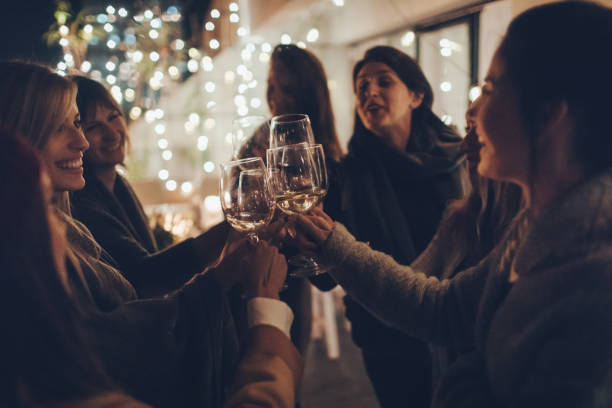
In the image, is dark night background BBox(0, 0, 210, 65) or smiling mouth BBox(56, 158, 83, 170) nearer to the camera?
smiling mouth BBox(56, 158, 83, 170)

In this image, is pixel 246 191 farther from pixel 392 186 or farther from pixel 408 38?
pixel 408 38

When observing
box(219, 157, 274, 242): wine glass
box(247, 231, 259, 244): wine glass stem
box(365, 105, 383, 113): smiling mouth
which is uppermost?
box(365, 105, 383, 113): smiling mouth

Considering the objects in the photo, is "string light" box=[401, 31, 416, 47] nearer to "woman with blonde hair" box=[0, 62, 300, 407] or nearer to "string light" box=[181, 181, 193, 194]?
"string light" box=[181, 181, 193, 194]

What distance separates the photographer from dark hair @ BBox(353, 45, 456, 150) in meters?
1.60

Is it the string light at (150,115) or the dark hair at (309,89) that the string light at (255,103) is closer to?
the string light at (150,115)

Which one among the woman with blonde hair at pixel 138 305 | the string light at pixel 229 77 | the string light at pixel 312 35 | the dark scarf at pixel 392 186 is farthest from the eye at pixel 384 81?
the string light at pixel 229 77

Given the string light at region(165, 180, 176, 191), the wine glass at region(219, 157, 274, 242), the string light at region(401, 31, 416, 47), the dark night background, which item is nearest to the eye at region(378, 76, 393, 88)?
the wine glass at region(219, 157, 274, 242)

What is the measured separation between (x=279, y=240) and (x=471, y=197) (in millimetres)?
526

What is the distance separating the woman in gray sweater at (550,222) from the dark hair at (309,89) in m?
1.02

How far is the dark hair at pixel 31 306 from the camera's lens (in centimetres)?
52

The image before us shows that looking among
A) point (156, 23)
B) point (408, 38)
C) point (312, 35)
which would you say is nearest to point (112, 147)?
point (408, 38)

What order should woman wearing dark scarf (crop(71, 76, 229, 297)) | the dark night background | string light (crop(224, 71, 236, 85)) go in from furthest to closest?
string light (crop(224, 71, 236, 85)) < the dark night background < woman wearing dark scarf (crop(71, 76, 229, 297))

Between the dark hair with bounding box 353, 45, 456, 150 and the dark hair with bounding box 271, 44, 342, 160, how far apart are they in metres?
0.14

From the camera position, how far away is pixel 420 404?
52.9 inches
